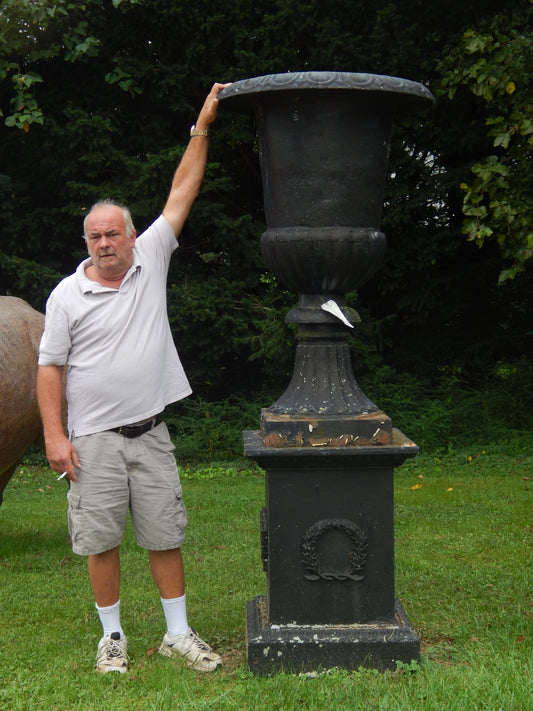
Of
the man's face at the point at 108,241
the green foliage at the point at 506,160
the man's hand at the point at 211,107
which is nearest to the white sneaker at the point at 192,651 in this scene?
the man's face at the point at 108,241

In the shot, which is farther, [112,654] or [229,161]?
[229,161]

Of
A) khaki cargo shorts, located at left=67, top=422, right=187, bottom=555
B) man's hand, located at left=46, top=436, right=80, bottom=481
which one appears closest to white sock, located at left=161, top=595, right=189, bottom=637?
khaki cargo shorts, located at left=67, top=422, right=187, bottom=555

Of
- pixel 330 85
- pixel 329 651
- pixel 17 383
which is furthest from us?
pixel 17 383

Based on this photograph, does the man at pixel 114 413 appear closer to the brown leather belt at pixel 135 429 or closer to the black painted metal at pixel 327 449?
the brown leather belt at pixel 135 429

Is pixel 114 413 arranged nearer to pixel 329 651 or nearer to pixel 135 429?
pixel 135 429

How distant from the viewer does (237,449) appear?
8594mm

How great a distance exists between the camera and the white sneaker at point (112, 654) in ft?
10.7

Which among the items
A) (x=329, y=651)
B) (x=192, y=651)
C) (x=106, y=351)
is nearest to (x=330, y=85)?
(x=106, y=351)

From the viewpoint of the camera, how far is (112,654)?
3295 mm

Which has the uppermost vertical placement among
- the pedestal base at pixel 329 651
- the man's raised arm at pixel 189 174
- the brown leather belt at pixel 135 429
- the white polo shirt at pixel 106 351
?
the man's raised arm at pixel 189 174

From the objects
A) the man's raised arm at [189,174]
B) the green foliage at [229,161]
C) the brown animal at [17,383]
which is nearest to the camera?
the man's raised arm at [189,174]

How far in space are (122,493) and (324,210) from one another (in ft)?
4.60

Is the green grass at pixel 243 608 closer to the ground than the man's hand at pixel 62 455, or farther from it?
closer to the ground

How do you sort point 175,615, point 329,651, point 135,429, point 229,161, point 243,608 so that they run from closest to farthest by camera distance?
point 329,651 → point 135,429 → point 175,615 → point 243,608 → point 229,161
